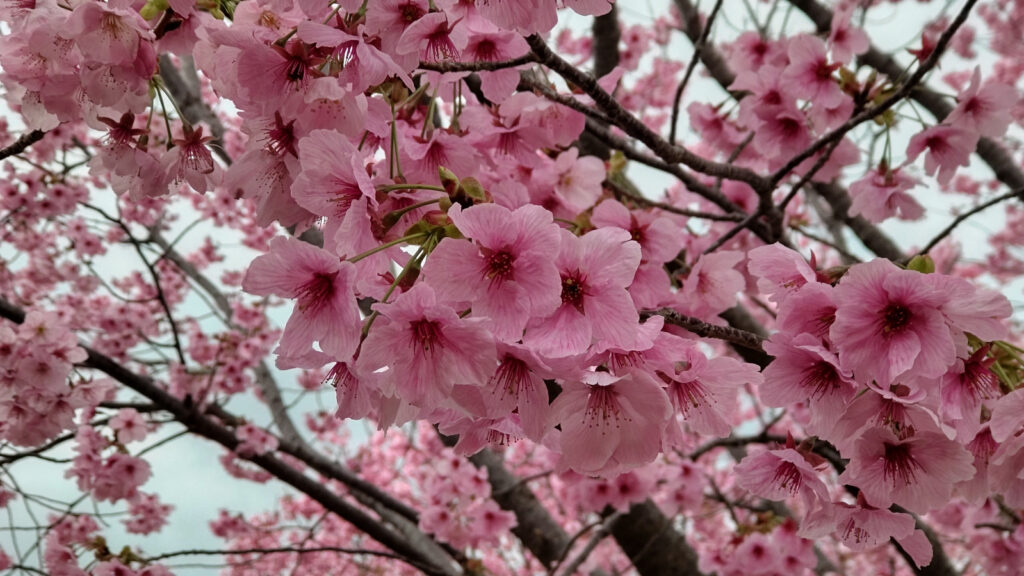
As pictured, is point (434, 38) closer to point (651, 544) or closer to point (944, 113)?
point (651, 544)

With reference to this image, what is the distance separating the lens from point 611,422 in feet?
3.21

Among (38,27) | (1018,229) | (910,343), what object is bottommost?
(910,343)

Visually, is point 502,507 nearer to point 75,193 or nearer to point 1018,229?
point 75,193

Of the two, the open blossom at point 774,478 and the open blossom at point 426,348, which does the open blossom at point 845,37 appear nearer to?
the open blossom at point 774,478

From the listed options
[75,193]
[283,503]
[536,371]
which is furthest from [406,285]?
[283,503]

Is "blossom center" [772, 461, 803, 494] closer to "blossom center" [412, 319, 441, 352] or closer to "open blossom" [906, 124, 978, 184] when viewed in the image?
"blossom center" [412, 319, 441, 352]

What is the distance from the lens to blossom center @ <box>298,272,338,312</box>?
3.12 feet

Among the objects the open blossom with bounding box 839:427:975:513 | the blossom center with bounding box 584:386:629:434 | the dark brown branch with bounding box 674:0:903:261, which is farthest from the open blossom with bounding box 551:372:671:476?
the dark brown branch with bounding box 674:0:903:261

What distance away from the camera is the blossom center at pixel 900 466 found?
3.33 feet

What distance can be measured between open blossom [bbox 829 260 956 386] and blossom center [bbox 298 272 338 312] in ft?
2.45

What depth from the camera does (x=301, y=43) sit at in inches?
39.6

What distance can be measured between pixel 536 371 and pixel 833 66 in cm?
165

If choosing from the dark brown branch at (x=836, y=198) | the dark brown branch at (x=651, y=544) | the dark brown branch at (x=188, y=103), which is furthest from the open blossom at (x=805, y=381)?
the dark brown branch at (x=188, y=103)

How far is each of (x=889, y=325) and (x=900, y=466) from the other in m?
0.28
